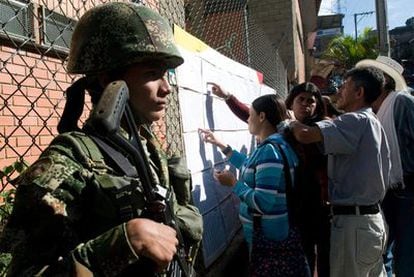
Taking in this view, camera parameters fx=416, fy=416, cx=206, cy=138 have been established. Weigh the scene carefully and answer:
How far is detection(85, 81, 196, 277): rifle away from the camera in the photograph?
0.93 metres

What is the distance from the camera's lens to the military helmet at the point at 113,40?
132 centimetres

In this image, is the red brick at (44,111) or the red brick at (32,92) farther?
the red brick at (44,111)

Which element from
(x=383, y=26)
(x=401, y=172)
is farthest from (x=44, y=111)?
(x=383, y=26)

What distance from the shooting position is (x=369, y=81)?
122 inches

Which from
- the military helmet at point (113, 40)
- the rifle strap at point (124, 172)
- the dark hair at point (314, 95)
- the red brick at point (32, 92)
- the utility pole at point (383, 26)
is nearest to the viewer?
the rifle strap at point (124, 172)

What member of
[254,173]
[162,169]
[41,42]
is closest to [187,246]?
[162,169]

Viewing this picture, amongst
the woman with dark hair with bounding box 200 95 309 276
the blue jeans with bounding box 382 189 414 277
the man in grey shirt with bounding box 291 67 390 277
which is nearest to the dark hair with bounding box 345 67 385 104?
the man in grey shirt with bounding box 291 67 390 277

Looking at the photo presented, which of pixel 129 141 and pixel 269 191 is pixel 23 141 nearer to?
pixel 269 191

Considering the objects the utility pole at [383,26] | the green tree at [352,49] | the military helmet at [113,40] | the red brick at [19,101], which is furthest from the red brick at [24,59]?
the green tree at [352,49]

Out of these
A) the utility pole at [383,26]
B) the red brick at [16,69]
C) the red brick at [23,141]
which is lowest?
the red brick at [23,141]

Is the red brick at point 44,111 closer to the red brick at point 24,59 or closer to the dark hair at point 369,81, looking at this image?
the red brick at point 24,59

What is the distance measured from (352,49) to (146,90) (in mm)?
25582

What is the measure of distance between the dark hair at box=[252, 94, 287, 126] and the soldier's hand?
77.6 inches

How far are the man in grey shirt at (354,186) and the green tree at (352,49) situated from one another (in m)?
22.5
